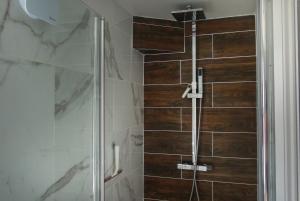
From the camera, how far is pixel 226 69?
2012mm

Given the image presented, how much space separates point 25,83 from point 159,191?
5.23ft

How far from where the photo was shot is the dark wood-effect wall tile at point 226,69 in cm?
196

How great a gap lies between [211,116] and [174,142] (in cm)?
37

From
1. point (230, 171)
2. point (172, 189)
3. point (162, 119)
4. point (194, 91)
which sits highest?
point (194, 91)

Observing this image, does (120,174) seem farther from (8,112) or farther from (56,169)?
(8,112)

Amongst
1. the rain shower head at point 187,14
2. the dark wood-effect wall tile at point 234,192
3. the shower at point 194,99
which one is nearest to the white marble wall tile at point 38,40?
the rain shower head at point 187,14

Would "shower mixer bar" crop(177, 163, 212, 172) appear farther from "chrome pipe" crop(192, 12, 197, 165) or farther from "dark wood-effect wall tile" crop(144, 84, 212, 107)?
"dark wood-effect wall tile" crop(144, 84, 212, 107)

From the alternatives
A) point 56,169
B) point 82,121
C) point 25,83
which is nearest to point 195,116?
point 82,121

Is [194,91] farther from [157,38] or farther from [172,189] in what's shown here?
[172,189]

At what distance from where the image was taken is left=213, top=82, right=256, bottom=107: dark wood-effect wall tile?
1953 millimetres

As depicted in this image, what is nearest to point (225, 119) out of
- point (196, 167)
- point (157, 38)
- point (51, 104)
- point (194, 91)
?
point (194, 91)

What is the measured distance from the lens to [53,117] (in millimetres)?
1049

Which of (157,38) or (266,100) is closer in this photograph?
(266,100)

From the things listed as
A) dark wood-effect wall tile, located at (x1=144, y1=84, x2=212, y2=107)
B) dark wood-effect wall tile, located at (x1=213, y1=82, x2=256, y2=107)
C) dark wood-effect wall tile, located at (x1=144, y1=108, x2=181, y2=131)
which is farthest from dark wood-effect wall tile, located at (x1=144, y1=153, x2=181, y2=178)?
dark wood-effect wall tile, located at (x1=213, y1=82, x2=256, y2=107)
